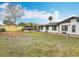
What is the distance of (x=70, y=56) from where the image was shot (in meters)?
4.88

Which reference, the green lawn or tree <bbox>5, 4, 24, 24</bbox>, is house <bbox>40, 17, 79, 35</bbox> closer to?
the green lawn

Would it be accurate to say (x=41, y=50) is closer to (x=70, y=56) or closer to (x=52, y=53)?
(x=52, y=53)

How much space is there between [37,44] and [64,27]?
871 mm

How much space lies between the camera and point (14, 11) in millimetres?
5043

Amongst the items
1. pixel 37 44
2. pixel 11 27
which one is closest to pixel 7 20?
pixel 11 27

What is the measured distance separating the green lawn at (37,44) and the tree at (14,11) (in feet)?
1.55

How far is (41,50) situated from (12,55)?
2.46 ft

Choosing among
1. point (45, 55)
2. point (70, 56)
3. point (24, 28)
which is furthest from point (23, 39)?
point (70, 56)

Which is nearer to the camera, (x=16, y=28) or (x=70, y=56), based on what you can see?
(x=70, y=56)

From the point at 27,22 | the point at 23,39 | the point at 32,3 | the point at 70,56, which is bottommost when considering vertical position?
the point at 70,56

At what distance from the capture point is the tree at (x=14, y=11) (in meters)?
5.00

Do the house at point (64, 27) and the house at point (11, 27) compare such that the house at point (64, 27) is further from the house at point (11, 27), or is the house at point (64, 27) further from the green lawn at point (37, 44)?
the house at point (11, 27)

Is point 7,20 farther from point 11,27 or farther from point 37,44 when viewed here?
point 37,44

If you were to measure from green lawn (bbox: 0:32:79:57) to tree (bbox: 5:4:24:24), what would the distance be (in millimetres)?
472
